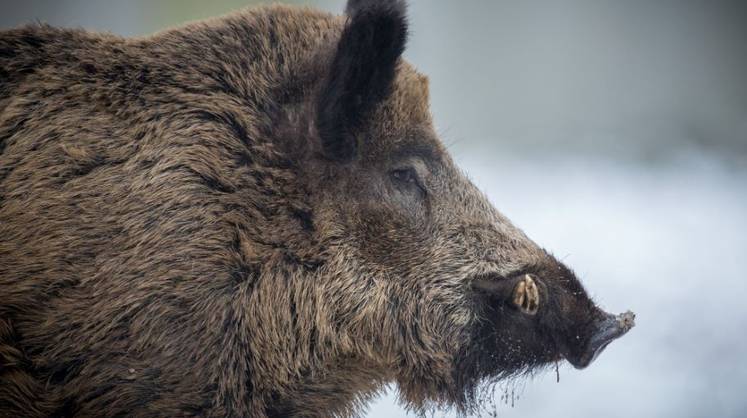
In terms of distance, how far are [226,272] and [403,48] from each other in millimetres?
1572

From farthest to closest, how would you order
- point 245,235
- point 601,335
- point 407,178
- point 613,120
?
1. point 613,120
2. point 407,178
3. point 601,335
4. point 245,235

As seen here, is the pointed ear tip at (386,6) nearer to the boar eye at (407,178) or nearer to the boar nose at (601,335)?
the boar eye at (407,178)

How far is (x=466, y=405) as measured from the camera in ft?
16.5

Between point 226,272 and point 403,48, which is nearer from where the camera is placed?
point 226,272

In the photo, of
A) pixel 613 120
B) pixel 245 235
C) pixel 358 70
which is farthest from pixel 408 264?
pixel 613 120

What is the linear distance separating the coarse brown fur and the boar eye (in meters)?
0.01

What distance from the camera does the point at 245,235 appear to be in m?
4.46

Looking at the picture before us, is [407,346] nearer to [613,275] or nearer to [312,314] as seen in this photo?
[312,314]

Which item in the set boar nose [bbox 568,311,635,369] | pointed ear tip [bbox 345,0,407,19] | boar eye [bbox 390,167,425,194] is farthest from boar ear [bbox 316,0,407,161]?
boar nose [bbox 568,311,635,369]

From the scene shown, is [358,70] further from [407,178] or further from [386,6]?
[407,178]

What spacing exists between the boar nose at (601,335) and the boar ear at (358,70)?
163 cm

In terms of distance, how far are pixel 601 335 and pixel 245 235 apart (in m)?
1.93

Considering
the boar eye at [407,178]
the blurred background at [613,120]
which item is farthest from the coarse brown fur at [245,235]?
the blurred background at [613,120]

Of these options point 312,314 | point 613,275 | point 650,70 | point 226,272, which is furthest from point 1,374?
point 650,70
